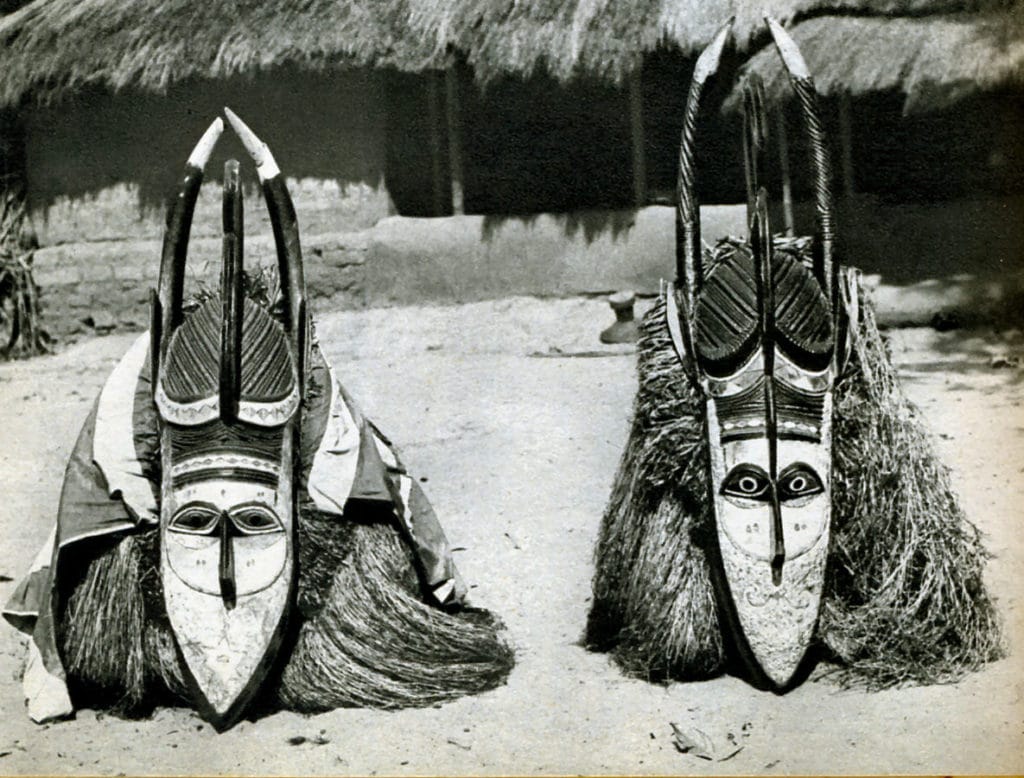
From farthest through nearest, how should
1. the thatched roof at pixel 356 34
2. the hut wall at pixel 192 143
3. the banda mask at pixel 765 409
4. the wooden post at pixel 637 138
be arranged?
the hut wall at pixel 192 143
the wooden post at pixel 637 138
the thatched roof at pixel 356 34
the banda mask at pixel 765 409

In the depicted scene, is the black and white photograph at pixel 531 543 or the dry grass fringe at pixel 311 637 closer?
the black and white photograph at pixel 531 543

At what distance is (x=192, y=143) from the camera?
18.4 feet

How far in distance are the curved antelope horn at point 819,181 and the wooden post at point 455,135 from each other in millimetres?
2772

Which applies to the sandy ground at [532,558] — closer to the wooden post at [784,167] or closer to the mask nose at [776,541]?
the mask nose at [776,541]

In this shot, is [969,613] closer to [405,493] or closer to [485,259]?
[405,493]

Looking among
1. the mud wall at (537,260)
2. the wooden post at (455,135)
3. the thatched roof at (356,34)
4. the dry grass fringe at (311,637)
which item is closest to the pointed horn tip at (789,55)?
the dry grass fringe at (311,637)

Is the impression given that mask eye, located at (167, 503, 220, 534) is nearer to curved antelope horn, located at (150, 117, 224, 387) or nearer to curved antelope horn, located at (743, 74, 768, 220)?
curved antelope horn, located at (150, 117, 224, 387)

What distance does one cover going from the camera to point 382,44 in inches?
213

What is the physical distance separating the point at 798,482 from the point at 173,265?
148 cm

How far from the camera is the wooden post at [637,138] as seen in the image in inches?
214

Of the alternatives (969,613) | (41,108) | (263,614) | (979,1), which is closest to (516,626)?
(263,614)

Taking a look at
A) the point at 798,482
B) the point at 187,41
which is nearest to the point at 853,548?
the point at 798,482

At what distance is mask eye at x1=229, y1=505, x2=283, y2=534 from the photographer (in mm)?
3049

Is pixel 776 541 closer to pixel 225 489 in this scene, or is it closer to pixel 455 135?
pixel 225 489
